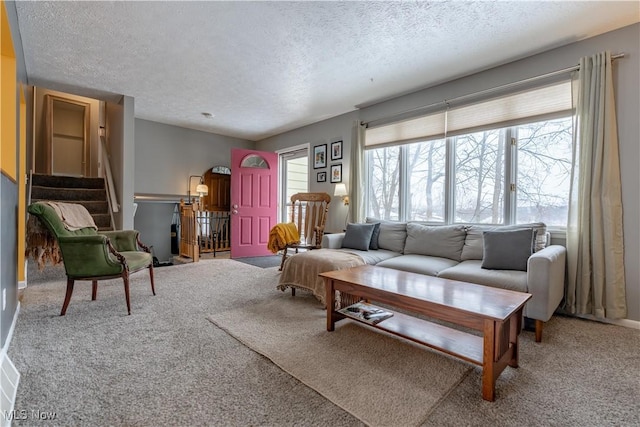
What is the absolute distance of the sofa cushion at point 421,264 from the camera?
2.77m

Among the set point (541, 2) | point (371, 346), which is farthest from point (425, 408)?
point (541, 2)

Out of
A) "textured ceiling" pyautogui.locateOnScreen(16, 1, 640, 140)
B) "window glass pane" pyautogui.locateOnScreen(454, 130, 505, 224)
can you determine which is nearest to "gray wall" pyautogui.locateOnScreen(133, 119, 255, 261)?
"textured ceiling" pyautogui.locateOnScreen(16, 1, 640, 140)

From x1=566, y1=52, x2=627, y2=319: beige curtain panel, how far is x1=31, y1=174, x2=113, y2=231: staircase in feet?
18.8

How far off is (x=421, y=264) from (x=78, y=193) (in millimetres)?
5143

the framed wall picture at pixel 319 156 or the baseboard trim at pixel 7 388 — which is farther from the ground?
the framed wall picture at pixel 319 156

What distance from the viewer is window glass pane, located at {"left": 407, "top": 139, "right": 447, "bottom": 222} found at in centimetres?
380

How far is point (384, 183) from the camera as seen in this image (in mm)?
4410

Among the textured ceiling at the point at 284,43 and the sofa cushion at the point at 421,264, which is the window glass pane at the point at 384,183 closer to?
the textured ceiling at the point at 284,43

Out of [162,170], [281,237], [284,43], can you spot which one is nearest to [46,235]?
[281,237]

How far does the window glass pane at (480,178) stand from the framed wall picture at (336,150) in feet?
6.11

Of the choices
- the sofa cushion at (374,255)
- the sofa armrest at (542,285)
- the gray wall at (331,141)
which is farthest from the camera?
the gray wall at (331,141)

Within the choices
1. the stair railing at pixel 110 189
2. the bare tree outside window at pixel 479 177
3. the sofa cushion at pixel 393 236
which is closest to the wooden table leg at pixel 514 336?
the bare tree outside window at pixel 479 177

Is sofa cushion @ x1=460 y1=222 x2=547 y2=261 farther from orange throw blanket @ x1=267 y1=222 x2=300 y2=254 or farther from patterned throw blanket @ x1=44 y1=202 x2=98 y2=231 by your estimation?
patterned throw blanket @ x1=44 y1=202 x2=98 y2=231

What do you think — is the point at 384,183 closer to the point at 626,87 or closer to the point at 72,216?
the point at 626,87
